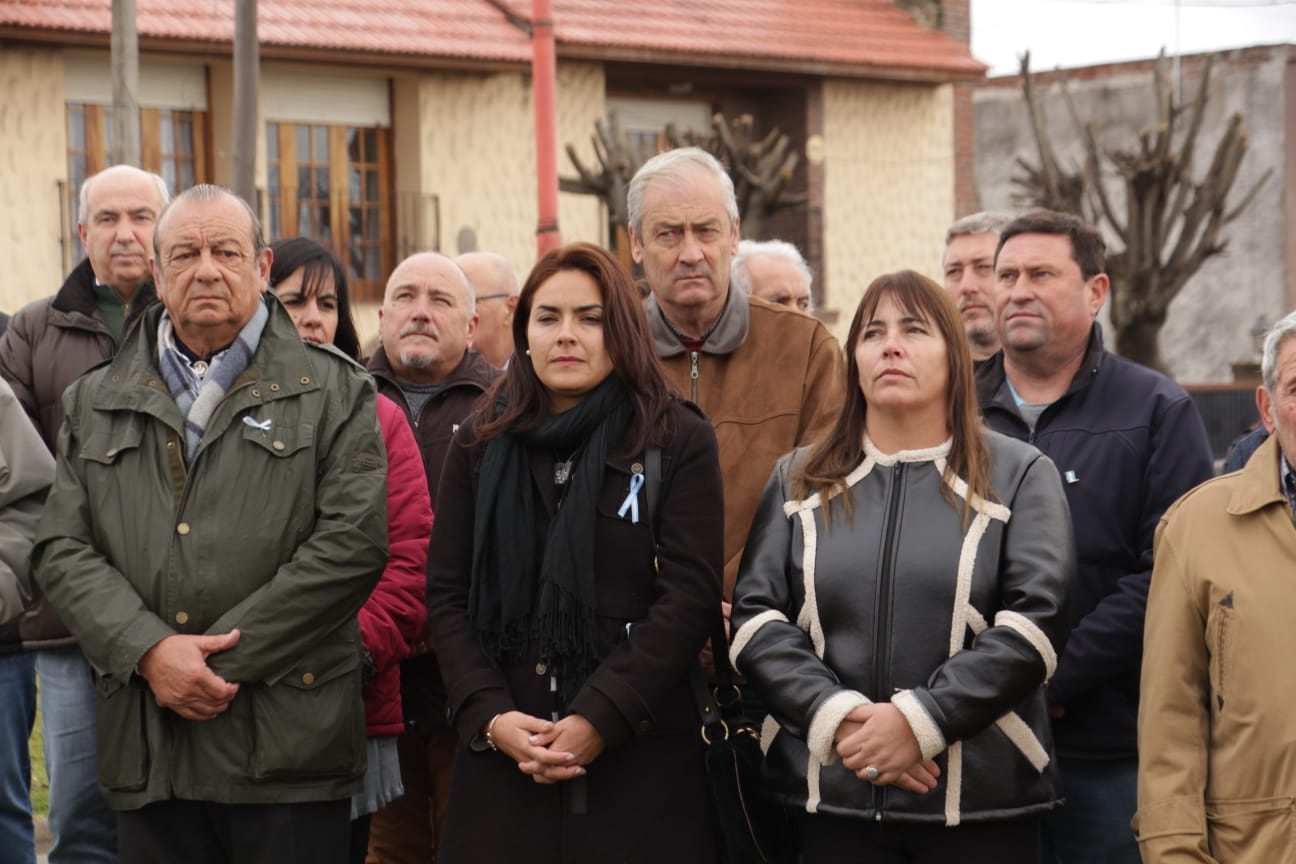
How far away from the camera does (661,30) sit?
67.5 ft

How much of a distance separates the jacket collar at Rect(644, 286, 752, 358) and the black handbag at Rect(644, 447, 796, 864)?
670mm

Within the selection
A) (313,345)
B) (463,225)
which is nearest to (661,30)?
(463,225)

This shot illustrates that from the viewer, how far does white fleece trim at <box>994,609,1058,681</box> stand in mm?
4086

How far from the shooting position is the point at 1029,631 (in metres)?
4.09

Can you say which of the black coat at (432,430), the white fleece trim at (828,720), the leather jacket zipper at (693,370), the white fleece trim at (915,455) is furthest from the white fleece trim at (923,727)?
the black coat at (432,430)

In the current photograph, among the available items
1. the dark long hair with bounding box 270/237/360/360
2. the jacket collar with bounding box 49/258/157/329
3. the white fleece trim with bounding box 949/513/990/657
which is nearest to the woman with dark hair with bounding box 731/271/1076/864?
the white fleece trim with bounding box 949/513/990/657

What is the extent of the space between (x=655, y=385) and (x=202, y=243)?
1.26 meters

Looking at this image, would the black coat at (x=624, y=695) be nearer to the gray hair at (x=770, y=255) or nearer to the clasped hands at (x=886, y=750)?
the clasped hands at (x=886, y=750)

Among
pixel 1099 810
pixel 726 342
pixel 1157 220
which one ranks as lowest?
pixel 1099 810

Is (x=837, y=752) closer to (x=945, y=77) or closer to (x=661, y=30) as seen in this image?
(x=661, y=30)

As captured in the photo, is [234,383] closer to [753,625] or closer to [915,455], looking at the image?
[753,625]

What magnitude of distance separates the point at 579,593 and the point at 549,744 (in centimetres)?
37

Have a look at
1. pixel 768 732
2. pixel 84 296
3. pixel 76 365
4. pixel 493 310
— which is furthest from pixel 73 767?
pixel 493 310

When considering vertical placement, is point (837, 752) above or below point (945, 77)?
below
